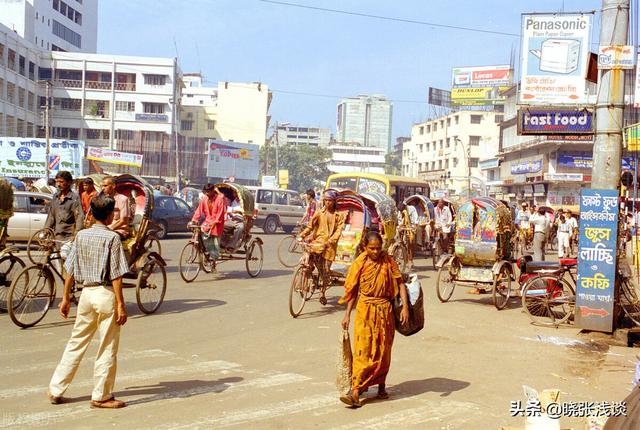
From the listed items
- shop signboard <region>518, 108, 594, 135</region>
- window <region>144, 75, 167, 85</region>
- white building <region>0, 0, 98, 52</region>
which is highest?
white building <region>0, 0, 98, 52</region>

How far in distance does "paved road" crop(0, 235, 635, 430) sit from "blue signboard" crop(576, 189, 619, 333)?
45 centimetres

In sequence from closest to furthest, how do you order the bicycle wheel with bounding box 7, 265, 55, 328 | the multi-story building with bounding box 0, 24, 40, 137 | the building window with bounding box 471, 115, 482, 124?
1. the bicycle wheel with bounding box 7, 265, 55, 328
2. the multi-story building with bounding box 0, 24, 40, 137
3. the building window with bounding box 471, 115, 482, 124

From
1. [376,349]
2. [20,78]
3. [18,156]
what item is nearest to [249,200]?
[376,349]

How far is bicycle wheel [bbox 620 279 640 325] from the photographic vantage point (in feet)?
31.5

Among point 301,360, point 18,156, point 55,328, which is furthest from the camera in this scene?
point 18,156

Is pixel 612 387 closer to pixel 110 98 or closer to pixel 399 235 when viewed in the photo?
pixel 399 235

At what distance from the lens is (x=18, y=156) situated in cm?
3753

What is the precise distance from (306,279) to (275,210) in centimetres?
1911

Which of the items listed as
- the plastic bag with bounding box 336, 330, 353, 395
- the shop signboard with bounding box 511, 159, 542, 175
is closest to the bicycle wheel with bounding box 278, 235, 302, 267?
the plastic bag with bounding box 336, 330, 353, 395

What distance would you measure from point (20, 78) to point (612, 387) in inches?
2197

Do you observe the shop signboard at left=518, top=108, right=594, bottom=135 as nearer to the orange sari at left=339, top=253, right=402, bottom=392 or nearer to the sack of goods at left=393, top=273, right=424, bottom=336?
the sack of goods at left=393, top=273, right=424, bottom=336

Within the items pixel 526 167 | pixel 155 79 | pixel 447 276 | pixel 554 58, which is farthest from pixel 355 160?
pixel 554 58

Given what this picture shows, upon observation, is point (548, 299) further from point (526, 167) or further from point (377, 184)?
point (526, 167)

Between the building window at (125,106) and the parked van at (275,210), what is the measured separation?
35.6m
